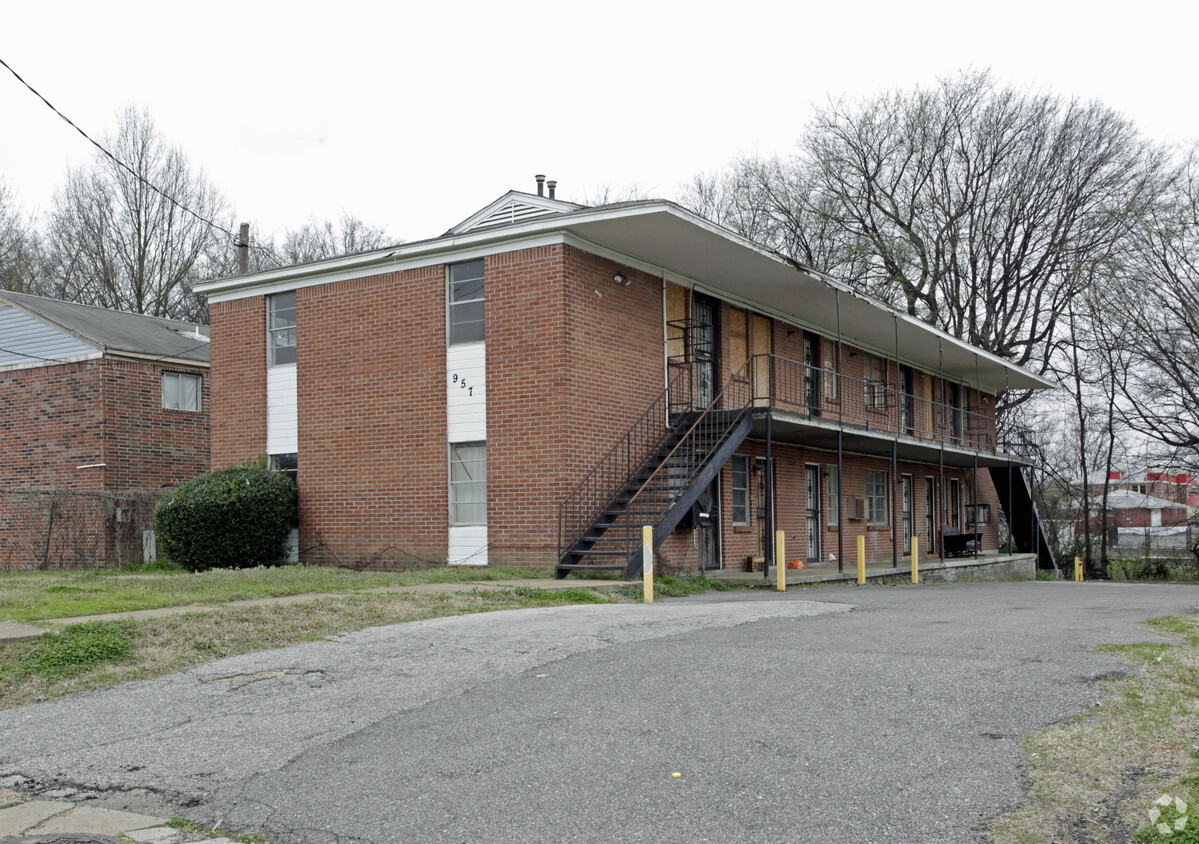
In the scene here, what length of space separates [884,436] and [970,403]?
15.6m

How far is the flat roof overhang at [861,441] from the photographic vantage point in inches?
763

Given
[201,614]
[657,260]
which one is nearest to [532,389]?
[657,260]

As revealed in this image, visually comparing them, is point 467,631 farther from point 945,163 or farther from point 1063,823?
point 945,163

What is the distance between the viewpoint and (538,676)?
7.92 metres

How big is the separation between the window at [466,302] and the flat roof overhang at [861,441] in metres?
4.91

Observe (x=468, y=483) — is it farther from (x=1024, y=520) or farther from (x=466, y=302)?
(x=1024, y=520)

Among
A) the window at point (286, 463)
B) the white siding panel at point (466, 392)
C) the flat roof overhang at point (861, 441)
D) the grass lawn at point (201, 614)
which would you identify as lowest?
the grass lawn at point (201, 614)

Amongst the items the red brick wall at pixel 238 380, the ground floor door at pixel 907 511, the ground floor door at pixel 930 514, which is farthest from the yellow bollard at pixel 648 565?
the ground floor door at pixel 930 514

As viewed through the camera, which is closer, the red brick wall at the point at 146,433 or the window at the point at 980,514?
the red brick wall at the point at 146,433

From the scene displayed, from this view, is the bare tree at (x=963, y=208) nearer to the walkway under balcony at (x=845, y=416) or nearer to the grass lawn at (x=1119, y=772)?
the walkway under balcony at (x=845, y=416)

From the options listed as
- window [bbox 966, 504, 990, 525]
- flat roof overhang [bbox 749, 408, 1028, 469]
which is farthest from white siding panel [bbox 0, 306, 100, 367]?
window [bbox 966, 504, 990, 525]

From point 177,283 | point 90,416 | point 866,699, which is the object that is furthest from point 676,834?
point 177,283

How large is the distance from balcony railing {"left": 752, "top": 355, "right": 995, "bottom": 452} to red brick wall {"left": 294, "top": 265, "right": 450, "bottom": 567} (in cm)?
576

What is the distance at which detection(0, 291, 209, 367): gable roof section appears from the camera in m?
24.5
